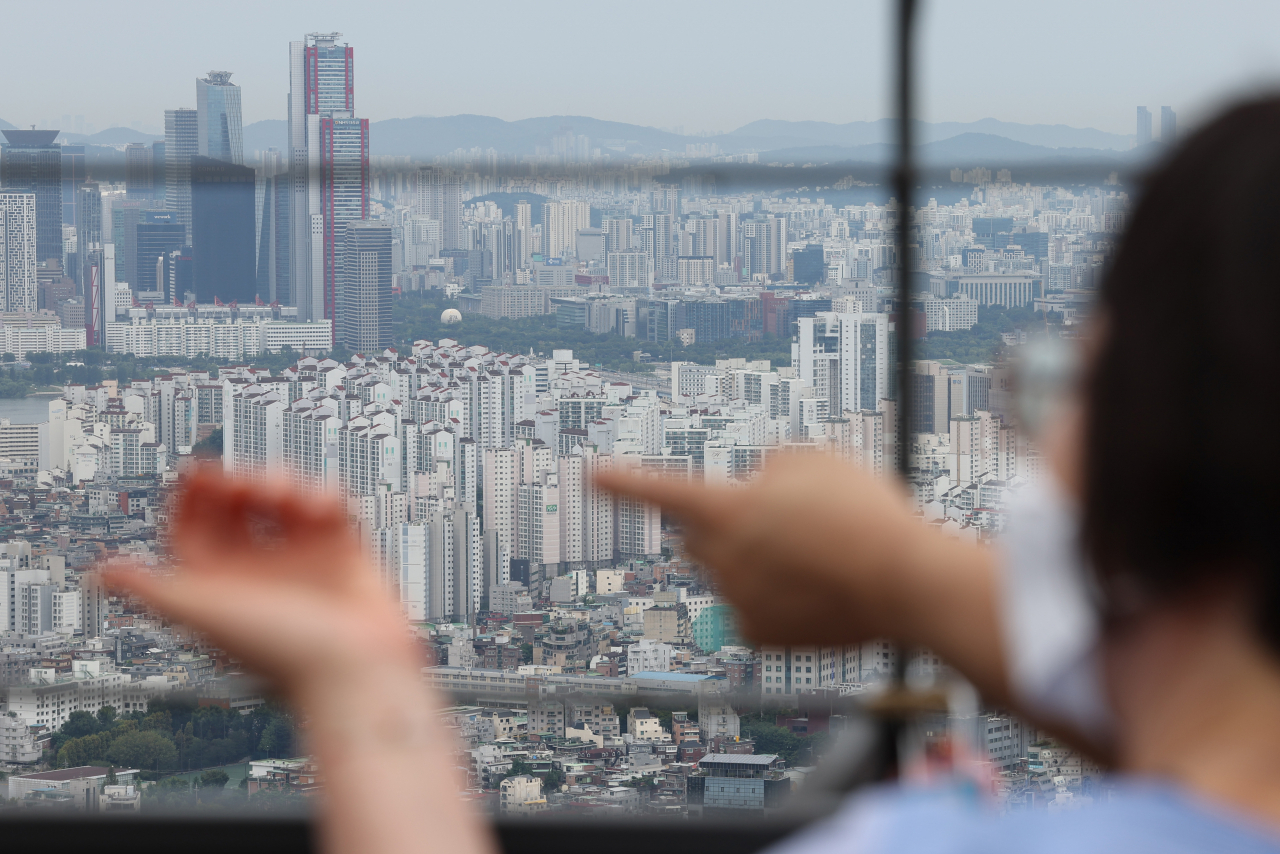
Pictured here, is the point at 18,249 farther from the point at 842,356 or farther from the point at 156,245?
the point at 842,356

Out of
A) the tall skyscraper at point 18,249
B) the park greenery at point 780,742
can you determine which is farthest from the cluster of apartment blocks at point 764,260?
the tall skyscraper at point 18,249

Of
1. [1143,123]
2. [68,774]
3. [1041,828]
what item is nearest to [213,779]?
[68,774]

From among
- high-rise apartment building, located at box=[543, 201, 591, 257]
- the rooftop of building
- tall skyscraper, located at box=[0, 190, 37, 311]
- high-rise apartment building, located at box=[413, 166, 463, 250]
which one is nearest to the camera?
tall skyscraper, located at box=[0, 190, 37, 311]

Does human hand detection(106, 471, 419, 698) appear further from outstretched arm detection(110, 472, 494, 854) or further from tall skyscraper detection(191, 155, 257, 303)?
tall skyscraper detection(191, 155, 257, 303)

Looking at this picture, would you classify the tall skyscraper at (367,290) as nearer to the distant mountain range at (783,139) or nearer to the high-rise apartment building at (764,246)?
the distant mountain range at (783,139)

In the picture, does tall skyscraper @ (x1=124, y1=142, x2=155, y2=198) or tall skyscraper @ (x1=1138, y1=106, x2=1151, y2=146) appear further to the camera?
tall skyscraper @ (x1=1138, y1=106, x2=1151, y2=146)

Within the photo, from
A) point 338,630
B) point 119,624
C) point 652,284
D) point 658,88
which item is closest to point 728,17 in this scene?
point 658,88

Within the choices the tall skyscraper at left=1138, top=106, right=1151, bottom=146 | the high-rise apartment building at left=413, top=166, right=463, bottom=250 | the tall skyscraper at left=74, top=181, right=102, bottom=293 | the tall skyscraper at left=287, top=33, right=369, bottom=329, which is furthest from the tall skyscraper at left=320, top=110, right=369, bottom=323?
the tall skyscraper at left=1138, top=106, right=1151, bottom=146
